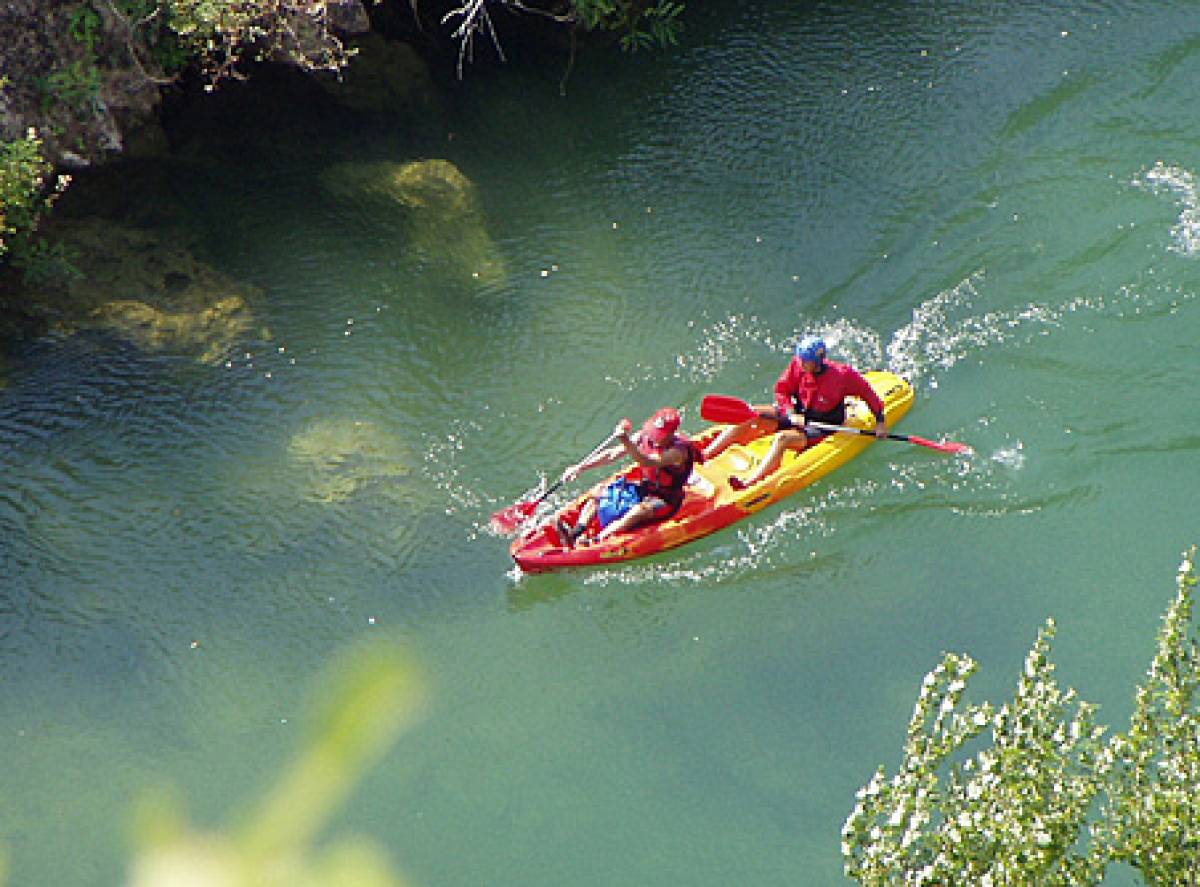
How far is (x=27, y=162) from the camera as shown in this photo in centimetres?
1207

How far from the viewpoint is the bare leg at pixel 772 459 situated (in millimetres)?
11000

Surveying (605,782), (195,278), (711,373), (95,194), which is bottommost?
(605,782)

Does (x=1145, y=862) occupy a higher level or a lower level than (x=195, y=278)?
lower

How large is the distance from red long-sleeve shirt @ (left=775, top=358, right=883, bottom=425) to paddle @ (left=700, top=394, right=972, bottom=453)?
123 millimetres

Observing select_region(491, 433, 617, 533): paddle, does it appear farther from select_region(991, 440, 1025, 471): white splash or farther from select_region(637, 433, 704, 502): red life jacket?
select_region(991, 440, 1025, 471): white splash

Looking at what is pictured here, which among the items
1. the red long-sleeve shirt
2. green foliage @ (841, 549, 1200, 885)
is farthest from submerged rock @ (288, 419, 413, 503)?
green foliage @ (841, 549, 1200, 885)

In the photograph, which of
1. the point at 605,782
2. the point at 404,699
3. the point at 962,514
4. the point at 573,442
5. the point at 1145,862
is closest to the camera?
the point at 1145,862

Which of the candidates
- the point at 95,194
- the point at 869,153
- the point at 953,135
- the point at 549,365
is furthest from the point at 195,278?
the point at 953,135

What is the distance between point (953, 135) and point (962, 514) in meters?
4.99

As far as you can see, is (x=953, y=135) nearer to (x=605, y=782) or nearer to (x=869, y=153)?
(x=869, y=153)

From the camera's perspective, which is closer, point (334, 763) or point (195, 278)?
point (334, 763)

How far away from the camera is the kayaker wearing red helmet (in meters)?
10.4

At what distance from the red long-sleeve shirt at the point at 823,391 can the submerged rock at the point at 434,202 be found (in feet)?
11.2

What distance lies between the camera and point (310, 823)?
9484mm
